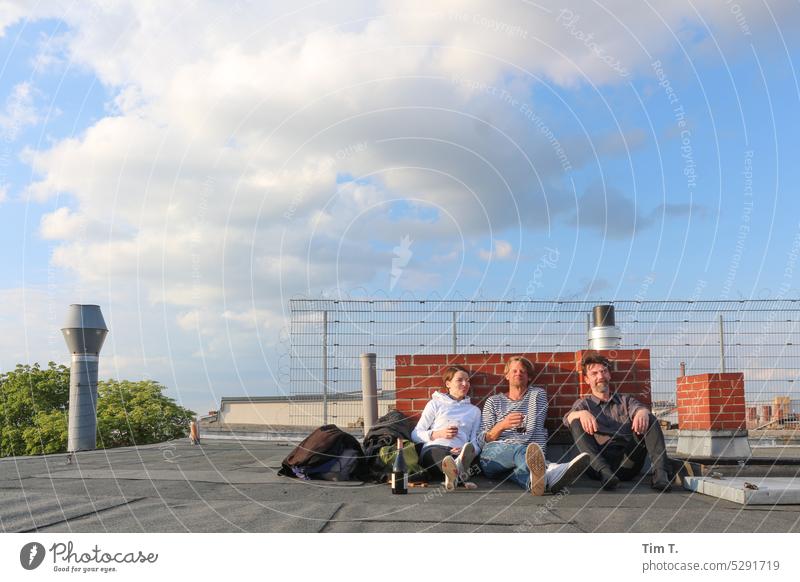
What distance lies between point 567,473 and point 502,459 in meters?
0.72

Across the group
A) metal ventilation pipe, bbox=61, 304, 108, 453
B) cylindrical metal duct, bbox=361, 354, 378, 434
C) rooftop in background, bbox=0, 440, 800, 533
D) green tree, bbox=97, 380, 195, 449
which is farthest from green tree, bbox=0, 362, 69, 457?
rooftop in background, bbox=0, 440, 800, 533

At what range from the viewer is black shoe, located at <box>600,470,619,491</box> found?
5.46 metres

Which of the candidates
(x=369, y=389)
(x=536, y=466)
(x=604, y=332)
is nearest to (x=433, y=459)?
(x=536, y=466)

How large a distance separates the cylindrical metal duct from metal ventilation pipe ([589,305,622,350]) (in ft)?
11.4

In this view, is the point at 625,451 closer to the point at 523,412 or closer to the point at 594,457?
the point at 594,457

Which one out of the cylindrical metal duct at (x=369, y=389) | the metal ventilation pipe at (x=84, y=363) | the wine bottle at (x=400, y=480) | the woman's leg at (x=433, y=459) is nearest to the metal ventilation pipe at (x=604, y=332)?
the woman's leg at (x=433, y=459)

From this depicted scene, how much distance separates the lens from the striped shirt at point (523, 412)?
240 inches

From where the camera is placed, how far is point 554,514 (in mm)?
4406

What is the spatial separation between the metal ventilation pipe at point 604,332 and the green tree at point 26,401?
1934 centimetres

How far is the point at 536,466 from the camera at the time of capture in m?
5.18

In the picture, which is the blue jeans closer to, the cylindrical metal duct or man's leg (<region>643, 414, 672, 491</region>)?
man's leg (<region>643, 414, 672, 491</region>)

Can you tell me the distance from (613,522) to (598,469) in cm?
149
